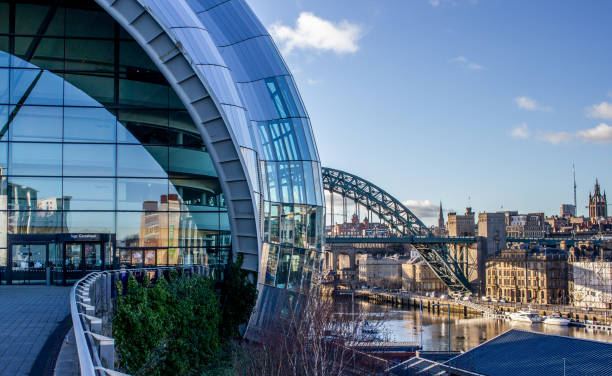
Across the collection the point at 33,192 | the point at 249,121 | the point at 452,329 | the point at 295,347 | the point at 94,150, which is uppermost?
the point at 249,121

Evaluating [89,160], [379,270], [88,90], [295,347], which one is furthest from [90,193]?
[379,270]

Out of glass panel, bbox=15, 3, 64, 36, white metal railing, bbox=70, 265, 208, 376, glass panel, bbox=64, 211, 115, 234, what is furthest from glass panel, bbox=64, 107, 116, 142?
white metal railing, bbox=70, 265, 208, 376

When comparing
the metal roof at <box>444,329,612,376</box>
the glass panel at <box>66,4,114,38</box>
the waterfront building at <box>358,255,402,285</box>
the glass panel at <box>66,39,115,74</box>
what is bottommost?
the waterfront building at <box>358,255,402,285</box>

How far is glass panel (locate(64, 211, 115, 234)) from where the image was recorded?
25.8 m

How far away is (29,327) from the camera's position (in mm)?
12961

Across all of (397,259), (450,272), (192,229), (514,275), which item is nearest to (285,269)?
(192,229)

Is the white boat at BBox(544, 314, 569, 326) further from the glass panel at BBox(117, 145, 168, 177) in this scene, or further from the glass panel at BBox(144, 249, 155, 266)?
the glass panel at BBox(117, 145, 168, 177)

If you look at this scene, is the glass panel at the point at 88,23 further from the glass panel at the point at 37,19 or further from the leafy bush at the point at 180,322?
the leafy bush at the point at 180,322

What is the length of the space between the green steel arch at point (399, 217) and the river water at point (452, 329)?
9.03m

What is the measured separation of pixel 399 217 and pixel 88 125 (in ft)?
328

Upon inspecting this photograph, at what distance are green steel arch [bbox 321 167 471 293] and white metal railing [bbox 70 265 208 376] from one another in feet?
308

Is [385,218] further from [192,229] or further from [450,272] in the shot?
[192,229]

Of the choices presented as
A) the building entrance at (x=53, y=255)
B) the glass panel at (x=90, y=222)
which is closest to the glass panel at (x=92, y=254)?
the building entrance at (x=53, y=255)

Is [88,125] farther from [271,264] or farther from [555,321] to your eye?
[555,321]
